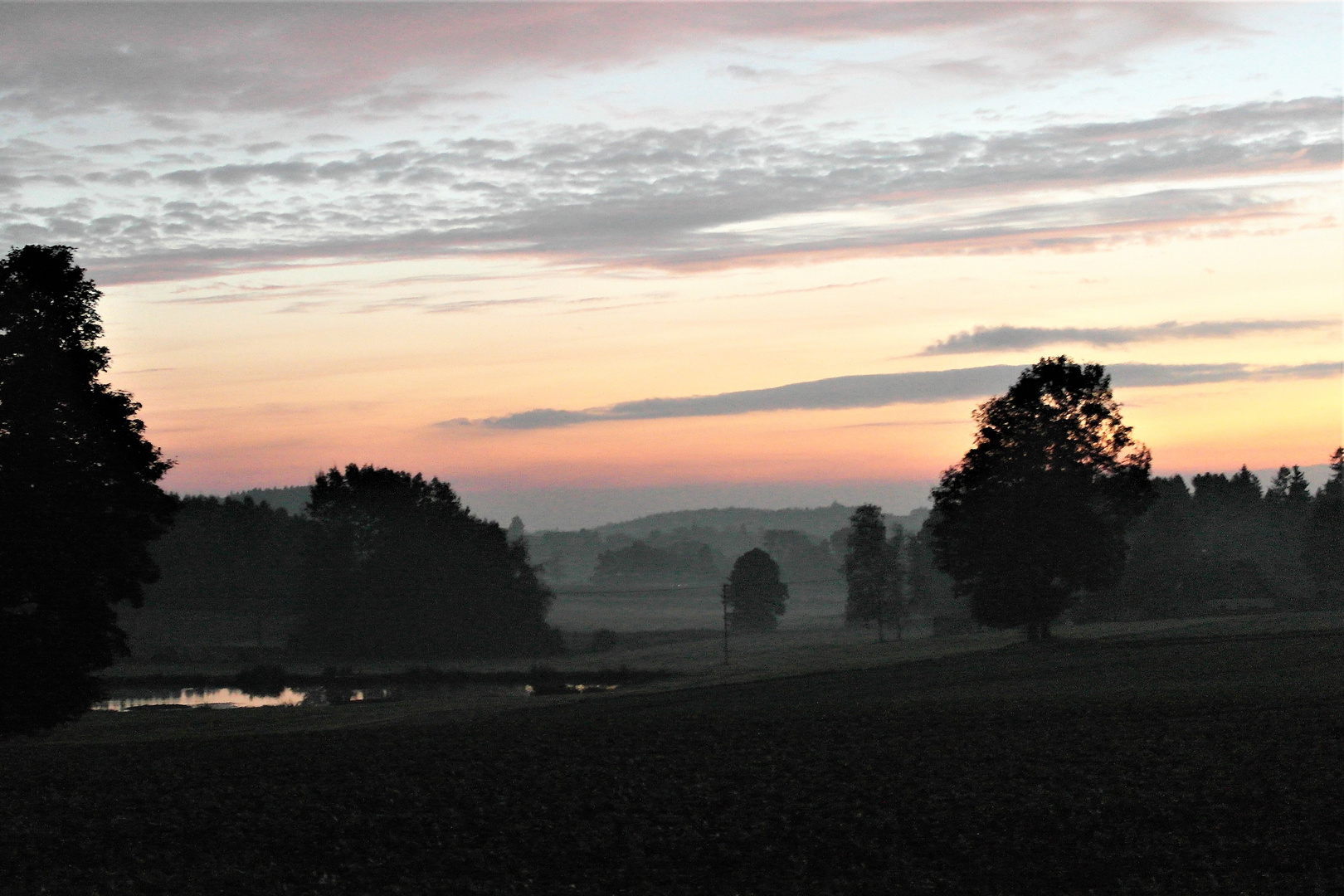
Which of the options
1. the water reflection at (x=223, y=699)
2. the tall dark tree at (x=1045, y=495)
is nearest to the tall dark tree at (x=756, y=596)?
the water reflection at (x=223, y=699)

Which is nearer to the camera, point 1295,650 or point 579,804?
point 579,804

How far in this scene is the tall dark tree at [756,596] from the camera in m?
151

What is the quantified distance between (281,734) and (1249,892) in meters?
34.6

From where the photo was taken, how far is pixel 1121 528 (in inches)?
2665

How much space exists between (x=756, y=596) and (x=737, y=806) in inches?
5005

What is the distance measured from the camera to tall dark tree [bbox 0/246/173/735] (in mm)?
37094

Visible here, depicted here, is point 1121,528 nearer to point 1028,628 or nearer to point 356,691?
point 1028,628

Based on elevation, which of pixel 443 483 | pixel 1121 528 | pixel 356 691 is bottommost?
pixel 356 691

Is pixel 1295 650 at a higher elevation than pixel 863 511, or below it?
below

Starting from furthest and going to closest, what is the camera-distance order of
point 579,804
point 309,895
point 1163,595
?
1. point 1163,595
2. point 579,804
3. point 309,895

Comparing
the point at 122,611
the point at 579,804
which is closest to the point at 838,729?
the point at 579,804

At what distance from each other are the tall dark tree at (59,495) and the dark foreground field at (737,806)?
2.98m

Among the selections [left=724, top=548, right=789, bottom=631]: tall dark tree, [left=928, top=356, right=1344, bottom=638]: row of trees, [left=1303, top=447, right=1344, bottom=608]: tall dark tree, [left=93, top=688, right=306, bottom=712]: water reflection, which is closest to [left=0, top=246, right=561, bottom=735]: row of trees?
[left=93, top=688, right=306, bottom=712]: water reflection

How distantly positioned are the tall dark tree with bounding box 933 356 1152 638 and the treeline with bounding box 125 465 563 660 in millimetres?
57770
